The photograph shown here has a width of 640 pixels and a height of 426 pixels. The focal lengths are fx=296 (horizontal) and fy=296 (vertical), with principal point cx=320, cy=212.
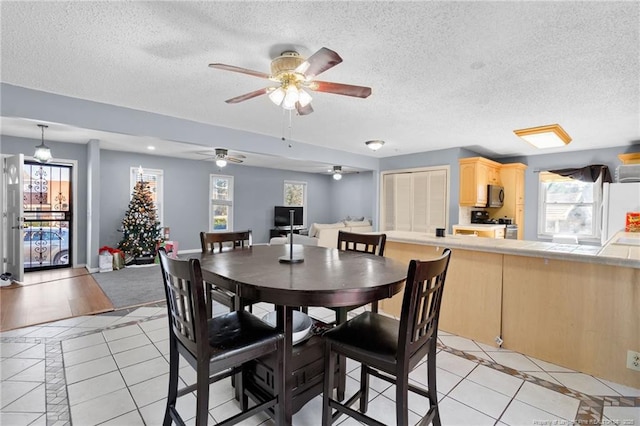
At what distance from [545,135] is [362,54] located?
2582 millimetres

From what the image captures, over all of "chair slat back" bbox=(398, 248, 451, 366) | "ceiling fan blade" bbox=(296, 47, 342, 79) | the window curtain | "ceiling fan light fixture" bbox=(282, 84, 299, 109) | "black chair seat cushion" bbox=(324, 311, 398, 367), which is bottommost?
"black chair seat cushion" bbox=(324, 311, 398, 367)

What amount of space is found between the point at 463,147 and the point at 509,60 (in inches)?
135

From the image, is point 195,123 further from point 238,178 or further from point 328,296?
point 238,178

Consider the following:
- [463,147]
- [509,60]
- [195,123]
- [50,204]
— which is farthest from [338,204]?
[509,60]

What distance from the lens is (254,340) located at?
141 centimetres

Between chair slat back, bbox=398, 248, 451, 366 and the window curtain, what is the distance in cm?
574

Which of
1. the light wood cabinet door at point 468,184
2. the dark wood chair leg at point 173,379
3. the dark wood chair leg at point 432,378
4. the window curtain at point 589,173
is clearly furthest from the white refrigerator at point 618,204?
the dark wood chair leg at point 173,379

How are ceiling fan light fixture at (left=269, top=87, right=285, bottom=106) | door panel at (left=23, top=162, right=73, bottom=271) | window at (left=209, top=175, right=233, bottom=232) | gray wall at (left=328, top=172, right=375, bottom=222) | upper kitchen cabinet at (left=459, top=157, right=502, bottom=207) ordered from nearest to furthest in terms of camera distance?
ceiling fan light fixture at (left=269, top=87, right=285, bottom=106) < upper kitchen cabinet at (left=459, top=157, right=502, bottom=207) < door panel at (left=23, top=162, right=73, bottom=271) < window at (left=209, top=175, right=233, bottom=232) < gray wall at (left=328, top=172, right=375, bottom=222)

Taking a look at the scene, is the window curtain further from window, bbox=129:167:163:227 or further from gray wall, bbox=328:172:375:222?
window, bbox=129:167:163:227

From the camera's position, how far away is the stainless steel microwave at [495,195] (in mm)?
5738

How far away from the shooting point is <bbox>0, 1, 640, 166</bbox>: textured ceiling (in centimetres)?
171

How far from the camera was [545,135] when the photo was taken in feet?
11.1

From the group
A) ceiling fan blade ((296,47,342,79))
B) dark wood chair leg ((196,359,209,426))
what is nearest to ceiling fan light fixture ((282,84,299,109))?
ceiling fan blade ((296,47,342,79))

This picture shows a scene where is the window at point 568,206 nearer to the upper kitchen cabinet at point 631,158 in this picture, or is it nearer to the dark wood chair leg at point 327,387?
the upper kitchen cabinet at point 631,158
